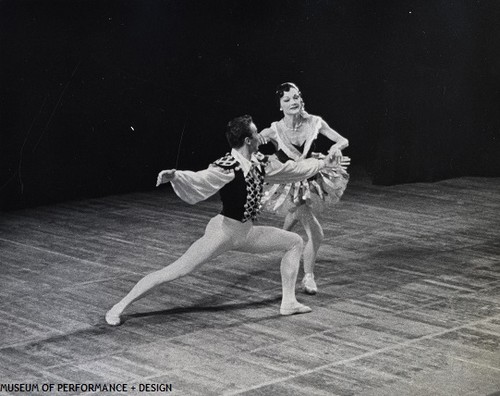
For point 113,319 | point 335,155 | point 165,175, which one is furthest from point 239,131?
point 113,319

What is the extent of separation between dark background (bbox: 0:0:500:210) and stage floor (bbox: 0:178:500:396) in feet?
2.50

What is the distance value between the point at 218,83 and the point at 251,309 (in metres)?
4.99

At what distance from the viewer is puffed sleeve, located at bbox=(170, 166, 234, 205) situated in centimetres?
611

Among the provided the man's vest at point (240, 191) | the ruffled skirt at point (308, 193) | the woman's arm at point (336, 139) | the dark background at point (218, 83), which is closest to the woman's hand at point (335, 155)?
the woman's arm at point (336, 139)

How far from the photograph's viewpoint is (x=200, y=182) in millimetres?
6148

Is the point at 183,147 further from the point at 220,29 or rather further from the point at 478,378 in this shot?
the point at 478,378

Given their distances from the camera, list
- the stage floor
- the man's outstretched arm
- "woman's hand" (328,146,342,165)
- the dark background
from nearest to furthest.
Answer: the stage floor, the man's outstretched arm, "woman's hand" (328,146,342,165), the dark background

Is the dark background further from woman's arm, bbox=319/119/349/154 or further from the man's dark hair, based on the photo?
the man's dark hair

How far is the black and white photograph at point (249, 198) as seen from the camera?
5762 millimetres

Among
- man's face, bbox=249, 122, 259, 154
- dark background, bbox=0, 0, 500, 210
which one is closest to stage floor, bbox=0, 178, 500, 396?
dark background, bbox=0, 0, 500, 210

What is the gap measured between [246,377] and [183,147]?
6041 mm

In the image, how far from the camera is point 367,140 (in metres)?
13.0

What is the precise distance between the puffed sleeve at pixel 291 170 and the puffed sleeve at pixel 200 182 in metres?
0.30

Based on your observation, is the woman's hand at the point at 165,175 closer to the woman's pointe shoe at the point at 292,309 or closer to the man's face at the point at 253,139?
the man's face at the point at 253,139
